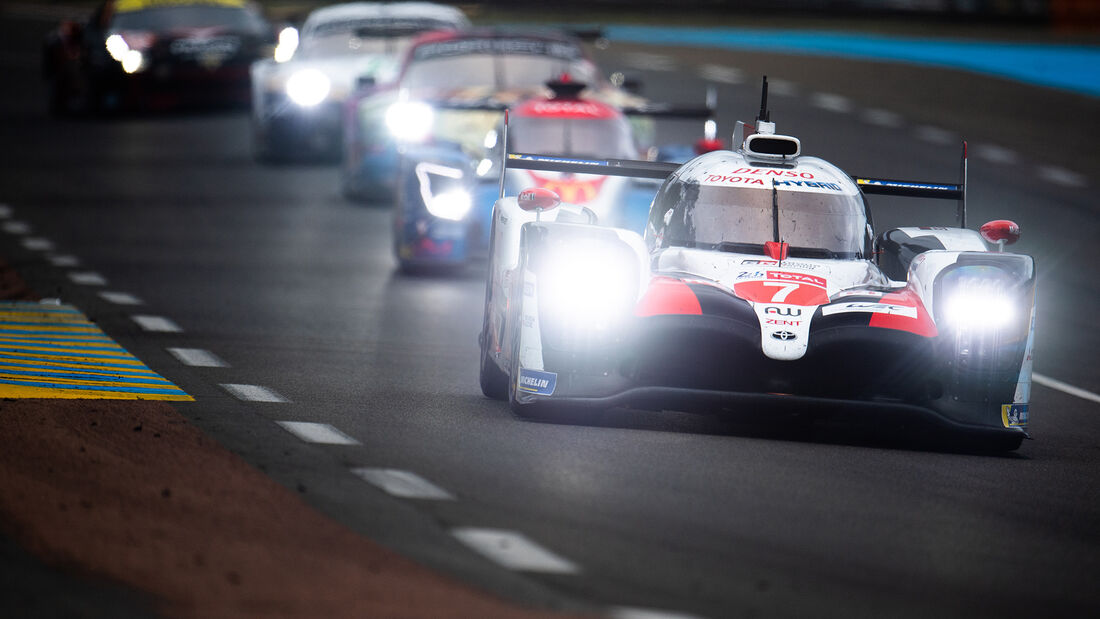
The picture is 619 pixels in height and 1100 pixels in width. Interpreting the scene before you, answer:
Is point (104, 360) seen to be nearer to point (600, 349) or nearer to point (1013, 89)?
point (600, 349)

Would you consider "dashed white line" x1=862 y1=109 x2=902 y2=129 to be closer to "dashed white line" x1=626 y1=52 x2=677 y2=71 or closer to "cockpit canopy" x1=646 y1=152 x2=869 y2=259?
"dashed white line" x1=626 y1=52 x2=677 y2=71

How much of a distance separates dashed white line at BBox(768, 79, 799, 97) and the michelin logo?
19895 mm

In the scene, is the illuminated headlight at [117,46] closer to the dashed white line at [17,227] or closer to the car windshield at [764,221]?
the dashed white line at [17,227]

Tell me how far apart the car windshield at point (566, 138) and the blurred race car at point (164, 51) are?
930cm

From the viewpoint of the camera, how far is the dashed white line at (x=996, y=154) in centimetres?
2302

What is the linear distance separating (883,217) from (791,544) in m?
12.4

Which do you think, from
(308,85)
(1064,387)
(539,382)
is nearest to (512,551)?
(539,382)

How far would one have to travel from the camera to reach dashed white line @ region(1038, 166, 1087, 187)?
21.5 m

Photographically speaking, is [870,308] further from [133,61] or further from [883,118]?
[883,118]

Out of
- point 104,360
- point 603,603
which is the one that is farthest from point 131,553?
point 104,360

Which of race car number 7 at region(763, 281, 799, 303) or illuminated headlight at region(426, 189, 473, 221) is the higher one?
race car number 7 at region(763, 281, 799, 303)

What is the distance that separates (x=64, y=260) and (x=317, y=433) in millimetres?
6692

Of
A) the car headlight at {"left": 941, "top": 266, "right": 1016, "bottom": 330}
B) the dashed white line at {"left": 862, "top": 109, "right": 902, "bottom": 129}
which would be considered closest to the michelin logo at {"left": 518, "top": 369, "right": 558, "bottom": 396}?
the car headlight at {"left": 941, "top": 266, "right": 1016, "bottom": 330}

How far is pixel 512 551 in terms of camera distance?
6184 millimetres
